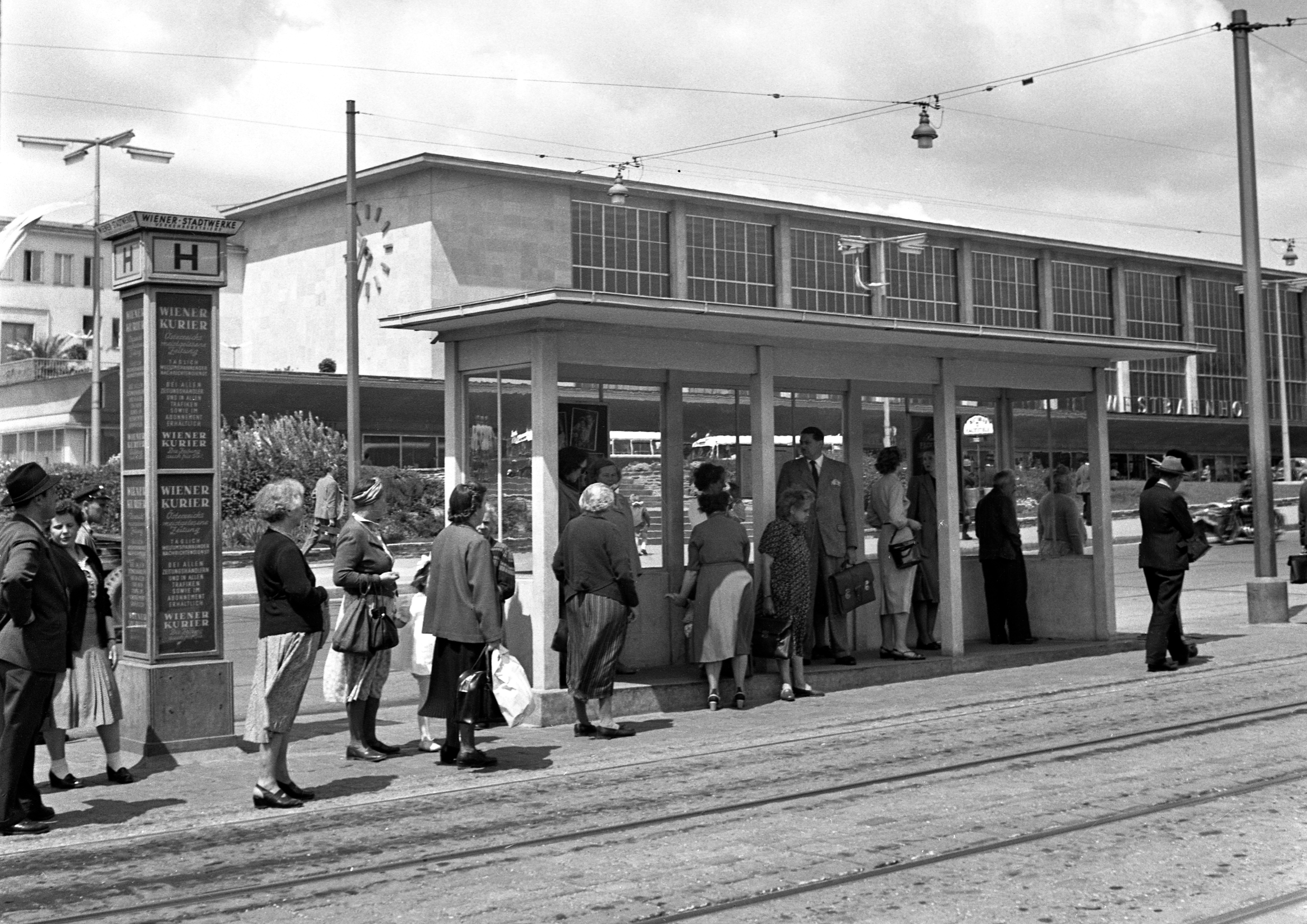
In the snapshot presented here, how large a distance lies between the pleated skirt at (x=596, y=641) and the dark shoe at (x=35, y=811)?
3.82 meters

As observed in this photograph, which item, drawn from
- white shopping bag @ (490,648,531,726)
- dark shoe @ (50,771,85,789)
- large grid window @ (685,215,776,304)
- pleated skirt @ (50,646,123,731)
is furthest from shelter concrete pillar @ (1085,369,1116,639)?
large grid window @ (685,215,776,304)

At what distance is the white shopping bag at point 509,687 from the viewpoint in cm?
966

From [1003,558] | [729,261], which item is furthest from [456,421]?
[729,261]

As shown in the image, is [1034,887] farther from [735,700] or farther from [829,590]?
[829,590]

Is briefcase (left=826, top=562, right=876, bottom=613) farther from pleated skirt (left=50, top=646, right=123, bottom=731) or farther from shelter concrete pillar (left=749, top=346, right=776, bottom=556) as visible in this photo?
pleated skirt (left=50, top=646, right=123, bottom=731)

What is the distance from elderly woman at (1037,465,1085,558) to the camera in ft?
53.3

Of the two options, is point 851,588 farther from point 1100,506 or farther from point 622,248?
point 622,248

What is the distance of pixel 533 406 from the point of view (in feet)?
38.3

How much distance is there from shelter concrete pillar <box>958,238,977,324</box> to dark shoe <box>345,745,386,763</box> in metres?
59.7

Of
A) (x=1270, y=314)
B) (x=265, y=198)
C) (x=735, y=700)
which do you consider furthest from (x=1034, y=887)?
(x=1270, y=314)

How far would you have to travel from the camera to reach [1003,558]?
602 inches

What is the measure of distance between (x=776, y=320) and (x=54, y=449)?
41838 millimetres

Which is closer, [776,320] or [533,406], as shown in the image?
[533,406]

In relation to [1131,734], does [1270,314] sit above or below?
above
